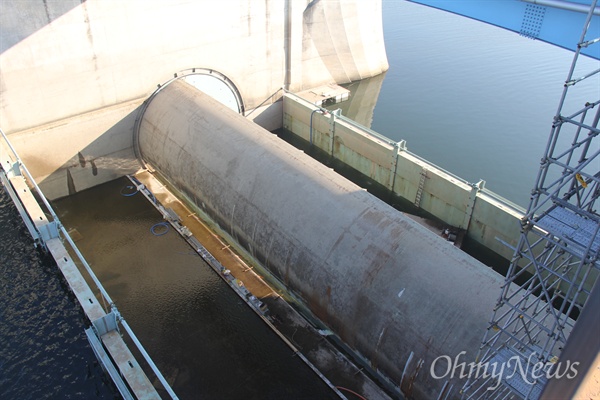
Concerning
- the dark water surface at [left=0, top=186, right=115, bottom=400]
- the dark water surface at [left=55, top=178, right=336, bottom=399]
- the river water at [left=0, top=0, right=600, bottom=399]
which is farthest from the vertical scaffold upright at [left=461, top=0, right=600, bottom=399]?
the dark water surface at [left=0, top=186, right=115, bottom=400]

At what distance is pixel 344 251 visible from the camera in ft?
42.0

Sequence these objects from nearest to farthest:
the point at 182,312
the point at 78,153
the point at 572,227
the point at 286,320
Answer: the point at 572,227, the point at 286,320, the point at 182,312, the point at 78,153

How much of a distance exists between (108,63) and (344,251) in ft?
46.1

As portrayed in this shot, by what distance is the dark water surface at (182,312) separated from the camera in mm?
13945

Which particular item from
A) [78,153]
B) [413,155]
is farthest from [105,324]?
[413,155]

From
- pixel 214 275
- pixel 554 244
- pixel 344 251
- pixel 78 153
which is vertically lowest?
pixel 214 275

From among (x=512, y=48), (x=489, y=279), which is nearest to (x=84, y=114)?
(x=489, y=279)

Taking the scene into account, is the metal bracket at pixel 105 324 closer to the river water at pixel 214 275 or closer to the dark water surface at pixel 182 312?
the river water at pixel 214 275

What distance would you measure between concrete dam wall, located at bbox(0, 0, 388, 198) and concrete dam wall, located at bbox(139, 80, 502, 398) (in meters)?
4.78

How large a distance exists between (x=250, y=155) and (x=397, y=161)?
28.1ft

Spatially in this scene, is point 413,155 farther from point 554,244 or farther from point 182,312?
point 554,244

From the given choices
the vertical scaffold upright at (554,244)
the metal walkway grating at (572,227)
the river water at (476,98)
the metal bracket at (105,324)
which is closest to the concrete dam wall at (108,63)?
the river water at (476,98)

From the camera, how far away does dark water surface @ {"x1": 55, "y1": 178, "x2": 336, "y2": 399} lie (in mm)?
13945

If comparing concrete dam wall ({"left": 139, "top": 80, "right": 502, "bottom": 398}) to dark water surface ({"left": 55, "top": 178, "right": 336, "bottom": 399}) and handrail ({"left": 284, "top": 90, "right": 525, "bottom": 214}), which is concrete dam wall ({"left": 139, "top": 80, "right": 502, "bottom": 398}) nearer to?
dark water surface ({"left": 55, "top": 178, "right": 336, "bottom": 399})
